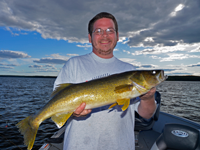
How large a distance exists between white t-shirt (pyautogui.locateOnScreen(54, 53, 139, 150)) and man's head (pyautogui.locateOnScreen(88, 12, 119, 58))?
0.68ft

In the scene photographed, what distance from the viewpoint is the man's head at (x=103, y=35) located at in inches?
143

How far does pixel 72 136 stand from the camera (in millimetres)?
2967

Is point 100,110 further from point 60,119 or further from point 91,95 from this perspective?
point 60,119

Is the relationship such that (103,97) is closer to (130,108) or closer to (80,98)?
(80,98)

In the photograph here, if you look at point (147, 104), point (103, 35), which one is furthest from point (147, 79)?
point (103, 35)

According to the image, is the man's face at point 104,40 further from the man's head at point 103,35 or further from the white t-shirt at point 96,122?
the white t-shirt at point 96,122

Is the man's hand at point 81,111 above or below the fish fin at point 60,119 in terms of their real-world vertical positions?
above

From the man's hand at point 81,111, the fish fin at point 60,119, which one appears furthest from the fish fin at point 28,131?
the man's hand at point 81,111

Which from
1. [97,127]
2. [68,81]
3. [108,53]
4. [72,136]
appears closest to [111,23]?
[108,53]

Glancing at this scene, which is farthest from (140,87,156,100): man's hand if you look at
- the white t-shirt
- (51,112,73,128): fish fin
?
(51,112,73,128): fish fin

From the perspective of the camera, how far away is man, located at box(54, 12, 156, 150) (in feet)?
9.71

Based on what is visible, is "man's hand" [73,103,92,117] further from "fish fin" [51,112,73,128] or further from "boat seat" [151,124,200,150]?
"boat seat" [151,124,200,150]

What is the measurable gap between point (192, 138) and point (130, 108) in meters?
1.72

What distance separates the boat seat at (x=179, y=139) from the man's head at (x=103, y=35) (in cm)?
265
